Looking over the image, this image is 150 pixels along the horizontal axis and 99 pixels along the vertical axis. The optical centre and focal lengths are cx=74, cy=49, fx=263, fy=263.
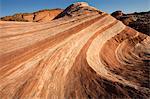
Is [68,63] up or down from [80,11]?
down

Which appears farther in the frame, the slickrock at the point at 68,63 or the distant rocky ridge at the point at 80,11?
the distant rocky ridge at the point at 80,11

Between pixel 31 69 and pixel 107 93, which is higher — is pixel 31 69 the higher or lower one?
the higher one

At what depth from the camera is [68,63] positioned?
6.18 m

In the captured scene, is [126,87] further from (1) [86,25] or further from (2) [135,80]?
(1) [86,25]

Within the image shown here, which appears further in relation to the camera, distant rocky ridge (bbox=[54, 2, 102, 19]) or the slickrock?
distant rocky ridge (bbox=[54, 2, 102, 19])

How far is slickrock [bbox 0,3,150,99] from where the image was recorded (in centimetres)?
522

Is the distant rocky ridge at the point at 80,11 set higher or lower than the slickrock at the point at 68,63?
higher

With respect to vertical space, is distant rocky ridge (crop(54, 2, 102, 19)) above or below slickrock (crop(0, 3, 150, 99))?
→ above

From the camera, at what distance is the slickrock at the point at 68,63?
5218mm

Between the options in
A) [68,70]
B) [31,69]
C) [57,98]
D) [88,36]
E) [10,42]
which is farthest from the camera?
[88,36]

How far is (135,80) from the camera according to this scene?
5.84 meters

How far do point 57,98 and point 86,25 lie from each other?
3782 millimetres

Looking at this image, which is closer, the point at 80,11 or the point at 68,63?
the point at 68,63

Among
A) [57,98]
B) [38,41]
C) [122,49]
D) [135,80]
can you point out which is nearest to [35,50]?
[38,41]
